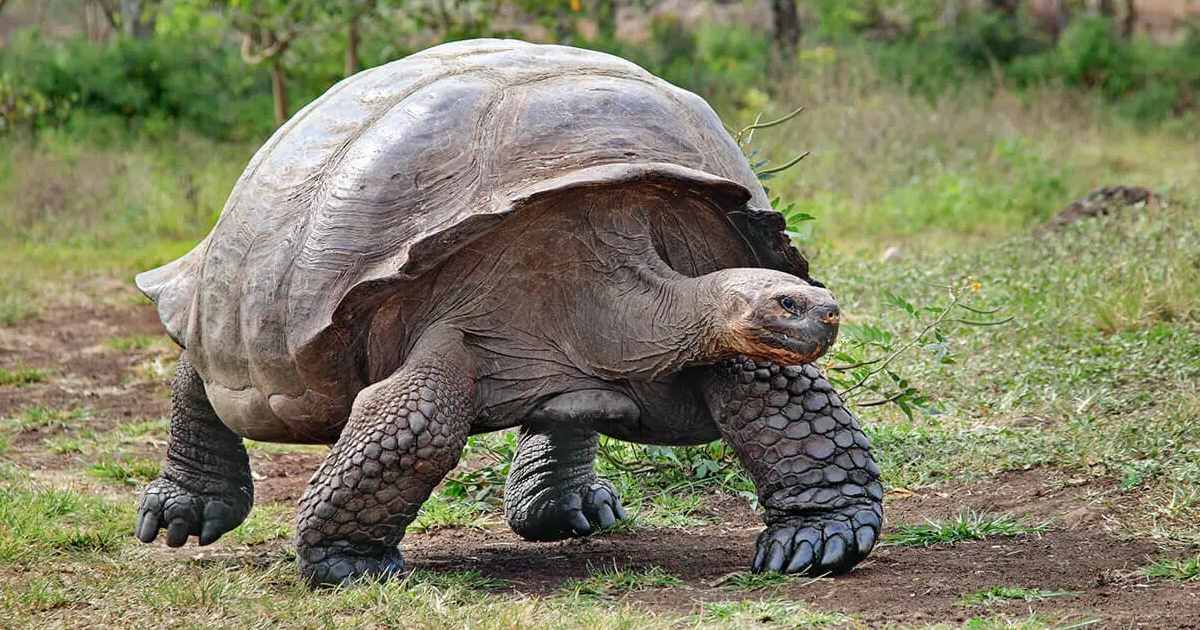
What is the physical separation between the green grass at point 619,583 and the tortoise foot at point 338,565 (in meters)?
0.45

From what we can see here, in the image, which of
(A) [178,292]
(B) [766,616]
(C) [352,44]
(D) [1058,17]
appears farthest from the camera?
(D) [1058,17]

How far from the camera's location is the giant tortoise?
3.39 meters

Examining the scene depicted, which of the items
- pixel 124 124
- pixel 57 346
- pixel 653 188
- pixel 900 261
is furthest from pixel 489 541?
pixel 124 124

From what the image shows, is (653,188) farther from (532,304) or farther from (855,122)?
(855,122)

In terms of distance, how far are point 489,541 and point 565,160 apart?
1464mm

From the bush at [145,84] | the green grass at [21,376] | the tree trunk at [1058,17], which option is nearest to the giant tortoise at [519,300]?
the green grass at [21,376]

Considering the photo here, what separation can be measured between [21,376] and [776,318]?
4916 mm

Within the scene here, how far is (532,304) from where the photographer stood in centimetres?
353

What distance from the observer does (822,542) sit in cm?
347

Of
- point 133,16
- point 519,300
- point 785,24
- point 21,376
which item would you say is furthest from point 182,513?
point 133,16

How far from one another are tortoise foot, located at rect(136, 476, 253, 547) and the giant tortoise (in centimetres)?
74

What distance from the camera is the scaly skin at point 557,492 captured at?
4281 mm

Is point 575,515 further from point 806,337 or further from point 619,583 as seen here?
point 806,337

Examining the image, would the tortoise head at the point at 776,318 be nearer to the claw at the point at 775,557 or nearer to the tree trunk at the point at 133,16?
the claw at the point at 775,557
